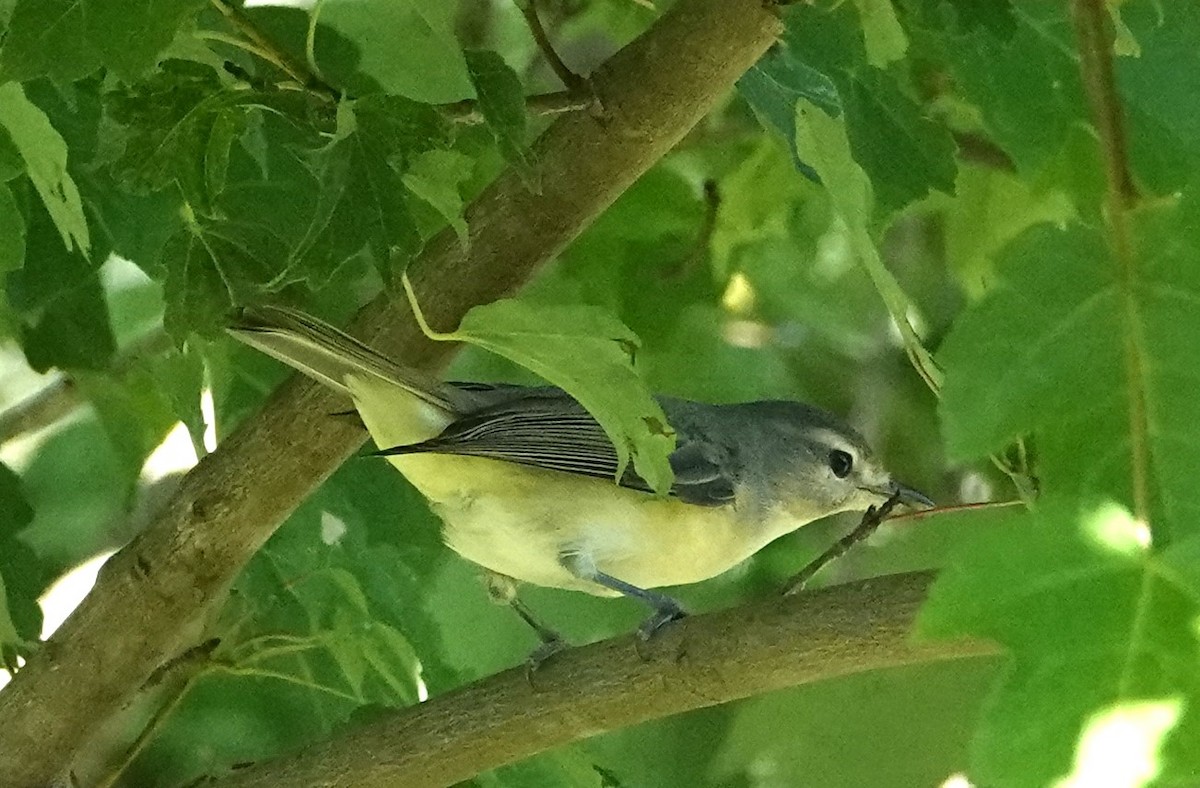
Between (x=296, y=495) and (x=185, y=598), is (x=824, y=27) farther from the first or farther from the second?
(x=185, y=598)

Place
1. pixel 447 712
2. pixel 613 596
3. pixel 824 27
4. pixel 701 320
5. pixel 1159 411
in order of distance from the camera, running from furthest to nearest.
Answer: pixel 613 596, pixel 701 320, pixel 447 712, pixel 824 27, pixel 1159 411

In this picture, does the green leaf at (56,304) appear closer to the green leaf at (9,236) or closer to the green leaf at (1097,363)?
the green leaf at (9,236)

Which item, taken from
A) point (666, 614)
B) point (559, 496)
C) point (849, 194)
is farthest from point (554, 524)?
point (849, 194)

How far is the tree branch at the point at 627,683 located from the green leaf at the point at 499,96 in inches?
12.1

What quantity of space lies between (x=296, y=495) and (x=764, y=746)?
60 cm

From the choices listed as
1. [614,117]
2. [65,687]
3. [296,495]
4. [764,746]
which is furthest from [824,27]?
[764,746]

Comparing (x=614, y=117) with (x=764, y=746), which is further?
(x=764, y=746)

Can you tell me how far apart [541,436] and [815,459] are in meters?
0.40

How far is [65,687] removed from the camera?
96 centimetres

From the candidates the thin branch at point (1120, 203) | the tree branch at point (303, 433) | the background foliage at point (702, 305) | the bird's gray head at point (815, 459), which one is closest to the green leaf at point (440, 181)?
the background foliage at point (702, 305)

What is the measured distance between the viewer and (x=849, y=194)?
0.62 m

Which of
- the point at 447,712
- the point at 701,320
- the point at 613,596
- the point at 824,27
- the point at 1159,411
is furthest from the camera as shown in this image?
the point at 613,596

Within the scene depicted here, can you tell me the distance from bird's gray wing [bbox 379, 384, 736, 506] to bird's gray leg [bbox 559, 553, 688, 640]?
0.26 feet

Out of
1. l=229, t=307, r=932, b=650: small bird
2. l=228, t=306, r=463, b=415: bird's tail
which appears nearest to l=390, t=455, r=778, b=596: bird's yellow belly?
l=229, t=307, r=932, b=650: small bird
